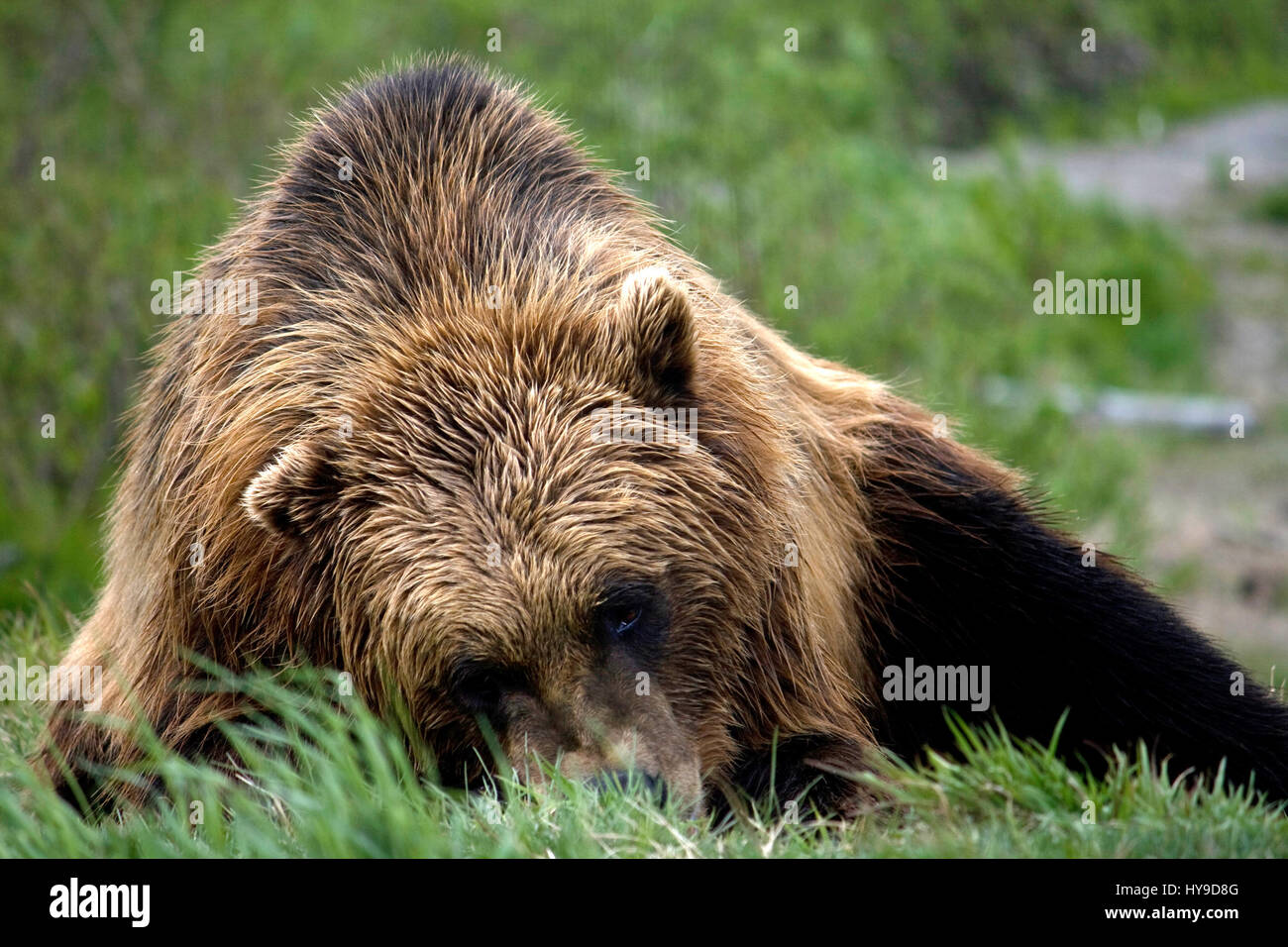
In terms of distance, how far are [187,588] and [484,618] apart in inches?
44.1

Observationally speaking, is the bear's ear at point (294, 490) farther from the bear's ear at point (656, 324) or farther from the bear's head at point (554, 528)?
the bear's ear at point (656, 324)

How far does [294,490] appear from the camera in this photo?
14.6 ft

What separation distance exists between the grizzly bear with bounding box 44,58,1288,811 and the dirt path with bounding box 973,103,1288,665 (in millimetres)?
4266

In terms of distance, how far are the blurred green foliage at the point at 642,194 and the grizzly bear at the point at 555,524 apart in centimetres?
355

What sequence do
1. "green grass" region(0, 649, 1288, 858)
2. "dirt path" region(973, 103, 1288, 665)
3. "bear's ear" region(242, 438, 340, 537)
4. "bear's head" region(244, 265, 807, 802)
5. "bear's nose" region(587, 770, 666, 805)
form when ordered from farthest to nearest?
"dirt path" region(973, 103, 1288, 665) < "bear's ear" region(242, 438, 340, 537) < "bear's head" region(244, 265, 807, 802) < "bear's nose" region(587, 770, 666, 805) < "green grass" region(0, 649, 1288, 858)

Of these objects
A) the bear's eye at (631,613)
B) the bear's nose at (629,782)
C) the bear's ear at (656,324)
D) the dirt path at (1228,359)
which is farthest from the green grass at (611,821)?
the dirt path at (1228,359)

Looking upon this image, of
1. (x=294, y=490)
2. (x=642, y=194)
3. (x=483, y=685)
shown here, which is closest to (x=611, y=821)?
(x=483, y=685)

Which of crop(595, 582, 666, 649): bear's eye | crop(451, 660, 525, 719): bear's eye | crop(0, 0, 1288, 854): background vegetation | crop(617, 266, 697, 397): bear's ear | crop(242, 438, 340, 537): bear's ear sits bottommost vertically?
crop(451, 660, 525, 719): bear's eye

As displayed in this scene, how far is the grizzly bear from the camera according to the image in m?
4.36

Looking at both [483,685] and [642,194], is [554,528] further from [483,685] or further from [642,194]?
[642,194]

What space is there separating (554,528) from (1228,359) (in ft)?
38.8

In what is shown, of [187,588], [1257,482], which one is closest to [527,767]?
[187,588]

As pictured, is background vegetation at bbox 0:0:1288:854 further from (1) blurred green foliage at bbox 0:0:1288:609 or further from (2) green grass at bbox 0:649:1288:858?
(2) green grass at bbox 0:649:1288:858

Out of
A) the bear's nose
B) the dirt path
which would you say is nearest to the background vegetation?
the dirt path
